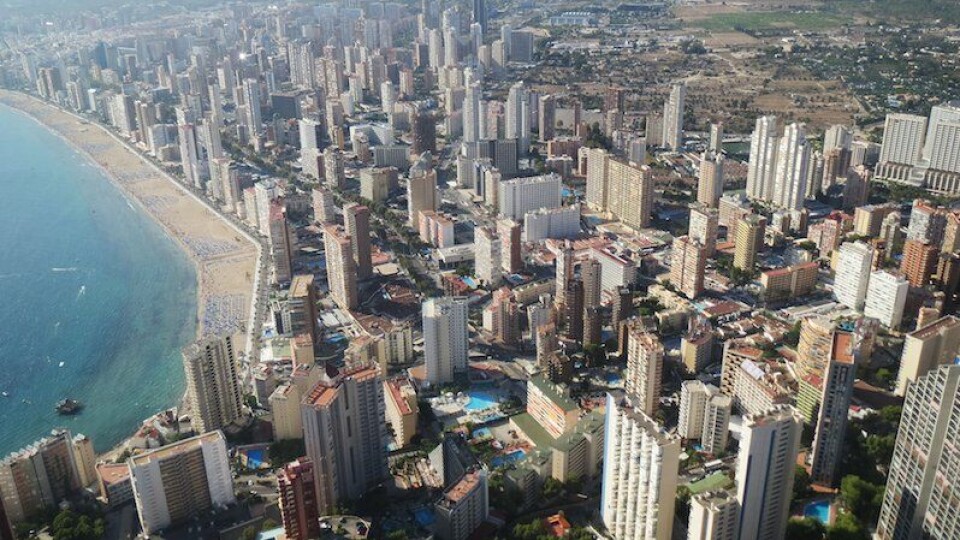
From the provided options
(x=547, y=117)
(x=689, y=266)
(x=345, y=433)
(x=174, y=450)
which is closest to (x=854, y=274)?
(x=689, y=266)

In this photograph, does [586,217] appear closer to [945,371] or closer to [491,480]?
[491,480]

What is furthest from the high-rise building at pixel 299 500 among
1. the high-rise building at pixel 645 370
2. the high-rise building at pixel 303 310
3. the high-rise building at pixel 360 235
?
the high-rise building at pixel 360 235

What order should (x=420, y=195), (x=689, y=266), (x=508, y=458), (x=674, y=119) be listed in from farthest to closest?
(x=674, y=119)
(x=420, y=195)
(x=689, y=266)
(x=508, y=458)

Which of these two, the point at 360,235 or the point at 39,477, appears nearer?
the point at 39,477

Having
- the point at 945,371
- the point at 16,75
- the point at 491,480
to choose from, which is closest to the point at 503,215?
the point at 491,480

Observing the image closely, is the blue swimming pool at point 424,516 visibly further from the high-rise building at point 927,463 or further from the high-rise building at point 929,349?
the high-rise building at point 929,349

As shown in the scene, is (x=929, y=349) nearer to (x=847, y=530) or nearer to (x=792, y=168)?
(x=847, y=530)
